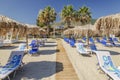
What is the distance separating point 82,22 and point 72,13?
11.3ft

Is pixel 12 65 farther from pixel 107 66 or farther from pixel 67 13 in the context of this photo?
pixel 67 13

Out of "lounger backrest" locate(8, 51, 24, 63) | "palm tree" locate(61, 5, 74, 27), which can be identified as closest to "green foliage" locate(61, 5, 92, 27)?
"palm tree" locate(61, 5, 74, 27)

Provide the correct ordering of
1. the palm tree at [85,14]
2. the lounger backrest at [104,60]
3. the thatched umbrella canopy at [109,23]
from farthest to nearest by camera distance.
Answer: the palm tree at [85,14], the thatched umbrella canopy at [109,23], the lounger backrest at [104,60]

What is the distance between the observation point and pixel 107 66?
25.6 ft

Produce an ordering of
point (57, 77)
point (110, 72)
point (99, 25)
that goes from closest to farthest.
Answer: point (110, 72)
point (57, 77)
point (99, 25)

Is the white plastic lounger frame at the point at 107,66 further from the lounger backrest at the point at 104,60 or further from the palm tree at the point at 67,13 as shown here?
the palm tree at the point at 67,13

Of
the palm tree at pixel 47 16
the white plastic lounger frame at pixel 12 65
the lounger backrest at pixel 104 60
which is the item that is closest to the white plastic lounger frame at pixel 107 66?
the lounger backrest at pixel 104 60

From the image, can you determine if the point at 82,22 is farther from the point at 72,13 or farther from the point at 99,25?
the point at 99,25

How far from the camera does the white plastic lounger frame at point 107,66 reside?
6.57 meters

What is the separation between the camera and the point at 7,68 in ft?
24.9

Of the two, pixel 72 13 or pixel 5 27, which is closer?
pixel 5 27

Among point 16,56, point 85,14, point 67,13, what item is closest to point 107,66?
point 16,56

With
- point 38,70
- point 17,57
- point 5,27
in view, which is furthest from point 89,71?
point 5,27

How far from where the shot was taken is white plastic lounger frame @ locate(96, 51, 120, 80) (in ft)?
21.6
